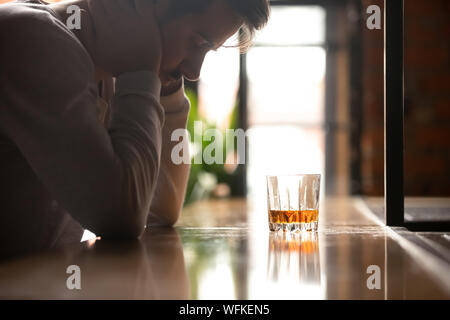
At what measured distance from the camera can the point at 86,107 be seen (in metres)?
0.71

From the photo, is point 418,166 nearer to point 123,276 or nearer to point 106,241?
point 106,241

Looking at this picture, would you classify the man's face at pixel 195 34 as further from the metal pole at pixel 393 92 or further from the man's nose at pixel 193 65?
the metal pole at pixel 393 92

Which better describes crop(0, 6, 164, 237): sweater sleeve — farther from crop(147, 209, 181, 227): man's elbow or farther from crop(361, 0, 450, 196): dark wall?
crop(361, 0, 450, 196): dark wall

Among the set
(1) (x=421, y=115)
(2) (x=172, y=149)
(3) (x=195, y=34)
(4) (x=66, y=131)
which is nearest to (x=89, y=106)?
(4) (x=66, y=131)

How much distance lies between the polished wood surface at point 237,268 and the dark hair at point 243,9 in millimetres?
399

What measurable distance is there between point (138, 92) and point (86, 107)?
0.46ft

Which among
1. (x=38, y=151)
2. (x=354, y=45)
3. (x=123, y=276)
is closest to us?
(x=123, y=276)

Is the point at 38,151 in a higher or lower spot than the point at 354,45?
lower

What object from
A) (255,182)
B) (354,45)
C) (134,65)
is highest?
(354,45)

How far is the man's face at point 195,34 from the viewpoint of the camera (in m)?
0.93

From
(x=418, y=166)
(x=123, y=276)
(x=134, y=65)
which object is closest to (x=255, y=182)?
(x=418, y=166)

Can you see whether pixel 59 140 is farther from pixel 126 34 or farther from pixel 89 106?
pixel 126 34
